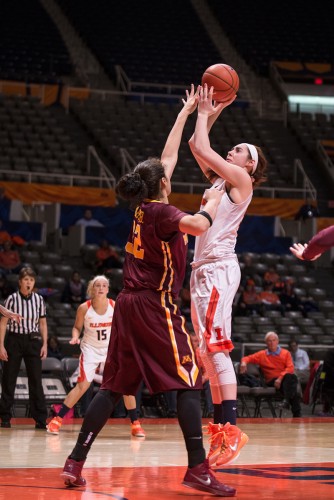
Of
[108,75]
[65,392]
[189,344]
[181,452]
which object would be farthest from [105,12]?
[189,344]

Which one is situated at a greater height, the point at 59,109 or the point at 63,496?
the point at 59,109

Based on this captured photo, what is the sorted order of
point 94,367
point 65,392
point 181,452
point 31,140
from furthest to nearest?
point 31,140
point 65,392
point 94,367
point 181,452

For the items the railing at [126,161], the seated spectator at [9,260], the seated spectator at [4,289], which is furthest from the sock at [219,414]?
the railing at [126,161]

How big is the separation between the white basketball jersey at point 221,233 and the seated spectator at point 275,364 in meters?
7.23

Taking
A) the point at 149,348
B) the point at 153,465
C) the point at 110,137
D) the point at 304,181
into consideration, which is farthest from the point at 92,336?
the point at 110,137

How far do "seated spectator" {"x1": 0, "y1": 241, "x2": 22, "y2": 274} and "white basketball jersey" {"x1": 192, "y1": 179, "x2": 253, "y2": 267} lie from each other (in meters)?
10.7

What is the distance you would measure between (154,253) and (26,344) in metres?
5.14

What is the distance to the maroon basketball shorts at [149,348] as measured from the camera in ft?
17.2

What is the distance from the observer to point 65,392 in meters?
12.5

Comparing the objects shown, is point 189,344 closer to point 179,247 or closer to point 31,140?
point 179,247

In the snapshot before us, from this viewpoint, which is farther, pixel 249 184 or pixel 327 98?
pixel 327 98

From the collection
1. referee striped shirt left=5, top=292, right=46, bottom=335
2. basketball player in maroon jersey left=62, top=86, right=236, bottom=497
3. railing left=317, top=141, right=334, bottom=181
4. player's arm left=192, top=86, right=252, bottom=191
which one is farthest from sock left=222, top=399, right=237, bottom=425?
railing left=317, top=141, right=334, bottom=181

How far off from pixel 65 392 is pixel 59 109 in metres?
13.7

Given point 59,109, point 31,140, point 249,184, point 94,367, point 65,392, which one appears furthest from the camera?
point 59,109
